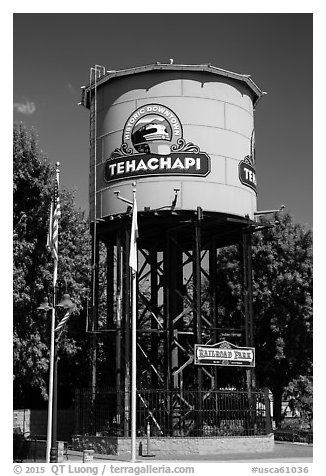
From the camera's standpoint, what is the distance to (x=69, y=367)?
1720 inches

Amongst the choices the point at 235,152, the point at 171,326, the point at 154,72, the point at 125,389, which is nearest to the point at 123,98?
the point at 154,72

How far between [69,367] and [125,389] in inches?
485

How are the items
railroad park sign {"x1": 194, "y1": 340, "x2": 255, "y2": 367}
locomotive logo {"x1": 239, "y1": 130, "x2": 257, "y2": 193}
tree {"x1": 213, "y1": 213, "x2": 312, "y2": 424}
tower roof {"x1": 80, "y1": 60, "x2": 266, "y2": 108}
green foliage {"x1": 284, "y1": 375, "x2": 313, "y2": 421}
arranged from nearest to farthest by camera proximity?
railroad park sign {"x1": 194, "y1": 340, "x2": 255, "y2": 367} → tower roof {"x1": 80, "y1": 60, "x2": 266, "y2": 108} → locomotive logo {"x1": 239, "y1": 130, "x2": 257, "y2": 193} → green foliage {"x1": 284, "y1": 375, "x2": 313, "y2": 421} → tree {"x1": 213, "y1": 213, "x2": 312, "y2": 424}

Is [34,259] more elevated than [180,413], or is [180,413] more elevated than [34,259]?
[34,259]

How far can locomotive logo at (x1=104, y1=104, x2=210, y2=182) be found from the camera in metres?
33.5

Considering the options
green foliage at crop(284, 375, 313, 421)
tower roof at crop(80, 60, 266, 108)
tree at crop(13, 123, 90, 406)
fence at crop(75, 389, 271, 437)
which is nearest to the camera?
fence at crop(75, 389, 271, 437)

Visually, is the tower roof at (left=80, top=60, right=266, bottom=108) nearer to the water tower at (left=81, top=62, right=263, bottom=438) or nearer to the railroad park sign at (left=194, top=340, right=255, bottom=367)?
the water tower at (left=81, top=62, right=263, bottom=438)

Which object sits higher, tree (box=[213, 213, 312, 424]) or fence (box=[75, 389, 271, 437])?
tree (box=[213, 213, 312, 424])

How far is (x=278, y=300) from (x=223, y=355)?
1333 cm

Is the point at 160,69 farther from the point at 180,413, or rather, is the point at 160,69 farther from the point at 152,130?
the point at 180,413

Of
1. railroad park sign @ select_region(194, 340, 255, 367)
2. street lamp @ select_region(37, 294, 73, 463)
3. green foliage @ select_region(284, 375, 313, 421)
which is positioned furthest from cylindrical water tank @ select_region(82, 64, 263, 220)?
green foliage @ select_region(284, 375, 313, 421)

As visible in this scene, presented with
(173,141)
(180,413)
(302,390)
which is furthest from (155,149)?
(302,390)

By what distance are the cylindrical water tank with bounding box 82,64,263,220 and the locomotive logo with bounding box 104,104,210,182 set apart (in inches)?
1.7

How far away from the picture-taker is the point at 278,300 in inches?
1781
